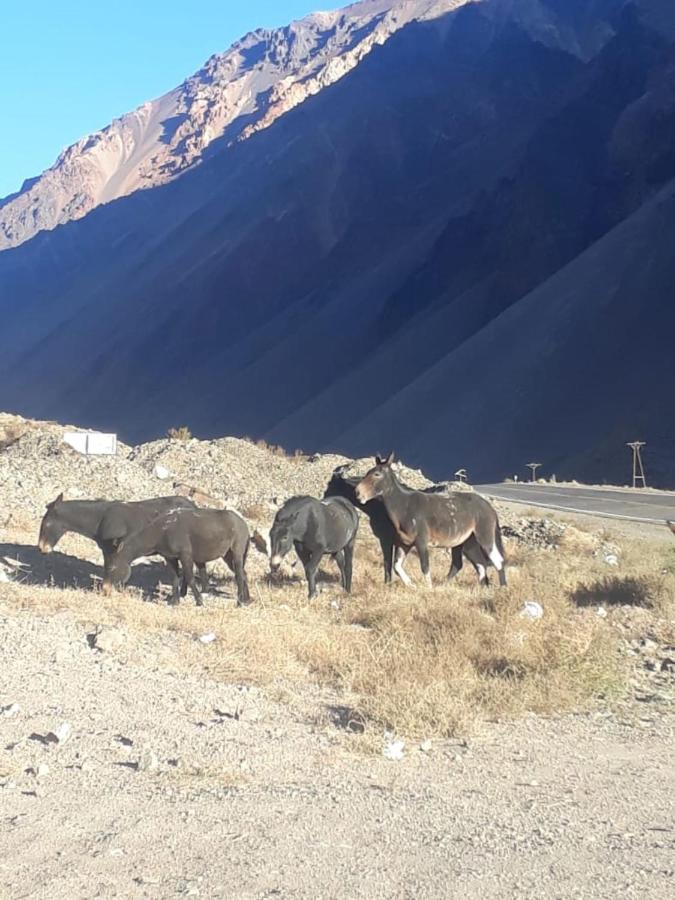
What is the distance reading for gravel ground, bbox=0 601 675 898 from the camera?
15.9ft

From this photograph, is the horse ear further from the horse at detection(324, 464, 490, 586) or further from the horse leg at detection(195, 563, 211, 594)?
the horse leg at detection(195, 563, 211, 594)

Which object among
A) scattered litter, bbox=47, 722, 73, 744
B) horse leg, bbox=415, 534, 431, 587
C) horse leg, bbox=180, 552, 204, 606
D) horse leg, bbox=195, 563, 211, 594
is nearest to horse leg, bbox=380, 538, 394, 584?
horse leg, bbox=415, 534, 431, 587

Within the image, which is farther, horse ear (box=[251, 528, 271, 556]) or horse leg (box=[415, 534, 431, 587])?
horse ear (box=[251, 528, 271, 556])

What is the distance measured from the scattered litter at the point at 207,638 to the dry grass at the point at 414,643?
4.4 inches

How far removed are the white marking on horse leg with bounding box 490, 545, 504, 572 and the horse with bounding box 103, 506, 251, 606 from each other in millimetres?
3434

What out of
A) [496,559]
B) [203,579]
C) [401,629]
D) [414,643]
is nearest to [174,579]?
[203,579]

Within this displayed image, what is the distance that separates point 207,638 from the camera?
921 centimetres

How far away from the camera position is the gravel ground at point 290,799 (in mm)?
4840

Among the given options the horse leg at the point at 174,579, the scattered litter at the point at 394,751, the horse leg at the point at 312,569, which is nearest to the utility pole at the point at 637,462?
the horse leg at the point at 312,569

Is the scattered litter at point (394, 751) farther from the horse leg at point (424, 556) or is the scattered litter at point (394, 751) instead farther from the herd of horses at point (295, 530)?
the horse leg at point (424, 556)

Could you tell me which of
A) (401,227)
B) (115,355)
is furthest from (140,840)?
(115,355)

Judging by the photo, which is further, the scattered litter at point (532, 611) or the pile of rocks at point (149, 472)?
the pile of rocks at point (149, 472)

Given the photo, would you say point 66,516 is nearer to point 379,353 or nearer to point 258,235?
point 379,353

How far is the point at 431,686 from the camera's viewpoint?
25.2ft
